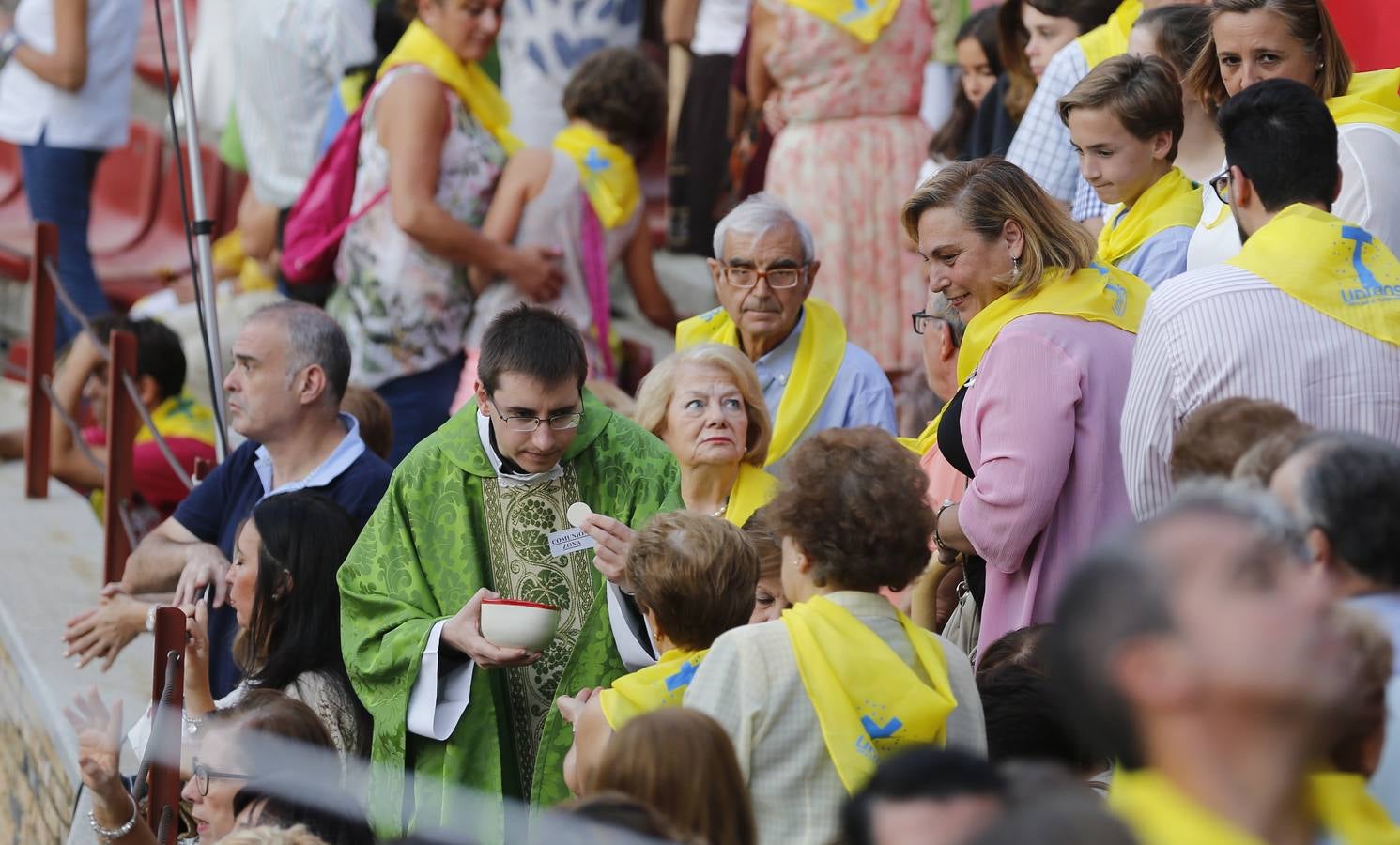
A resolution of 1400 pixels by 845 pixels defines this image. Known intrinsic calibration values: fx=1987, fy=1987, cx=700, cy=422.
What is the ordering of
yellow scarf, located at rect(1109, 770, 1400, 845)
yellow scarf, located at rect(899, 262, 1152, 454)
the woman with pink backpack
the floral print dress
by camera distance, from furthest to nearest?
the floral print dress < the woman with pink backpack < yellow scarf, located at rect(899, 262, 1152, 454) < yellow scarf, located at rect(1109, 770, 1400, 845)

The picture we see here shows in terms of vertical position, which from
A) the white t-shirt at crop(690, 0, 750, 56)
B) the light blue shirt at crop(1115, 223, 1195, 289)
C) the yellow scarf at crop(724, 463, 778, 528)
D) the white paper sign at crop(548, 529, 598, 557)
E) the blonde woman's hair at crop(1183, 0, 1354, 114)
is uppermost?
the blonde woman's hair at crop(1183, 0, 1354, 114)

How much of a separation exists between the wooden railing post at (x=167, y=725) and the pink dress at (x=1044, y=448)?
178cm

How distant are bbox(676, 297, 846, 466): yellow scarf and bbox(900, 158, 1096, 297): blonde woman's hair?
3.74 feet

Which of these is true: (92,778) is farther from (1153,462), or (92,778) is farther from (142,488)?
(142,488)

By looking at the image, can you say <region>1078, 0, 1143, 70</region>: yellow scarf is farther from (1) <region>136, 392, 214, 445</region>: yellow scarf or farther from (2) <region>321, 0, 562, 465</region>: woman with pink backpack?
(1) <region>136, 392, 214, 445</region>: yellow scarf

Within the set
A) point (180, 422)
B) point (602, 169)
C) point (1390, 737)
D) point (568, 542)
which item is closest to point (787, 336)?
point (568, 542)

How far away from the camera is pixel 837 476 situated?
10.9 ft

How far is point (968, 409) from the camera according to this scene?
4.02 metres

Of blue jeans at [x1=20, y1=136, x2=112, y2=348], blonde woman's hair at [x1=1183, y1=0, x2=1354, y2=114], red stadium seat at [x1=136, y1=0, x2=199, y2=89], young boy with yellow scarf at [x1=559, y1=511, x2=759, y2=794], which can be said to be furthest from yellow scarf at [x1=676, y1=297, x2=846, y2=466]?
red stadium seat at [x1=136, y1=0, x2=199, y2=89]

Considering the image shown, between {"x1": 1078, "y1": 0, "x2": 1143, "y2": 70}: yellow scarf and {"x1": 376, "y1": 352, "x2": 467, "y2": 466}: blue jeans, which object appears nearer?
{"x1": 1078, "y1": 0, "x2": 1143, "y2": 70}: yellow scarf

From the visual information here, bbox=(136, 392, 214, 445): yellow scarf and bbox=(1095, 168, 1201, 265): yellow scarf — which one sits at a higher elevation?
bbox=(1095, 168, 1201, 265): yellow scarf

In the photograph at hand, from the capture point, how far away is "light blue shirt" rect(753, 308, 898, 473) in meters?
5.23

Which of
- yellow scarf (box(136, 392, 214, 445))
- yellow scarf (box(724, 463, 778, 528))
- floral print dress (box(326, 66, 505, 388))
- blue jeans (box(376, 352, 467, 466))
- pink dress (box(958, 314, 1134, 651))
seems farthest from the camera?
yellow scarf (box(136, 392, 214, 445))

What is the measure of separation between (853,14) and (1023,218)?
3179 millimetres
